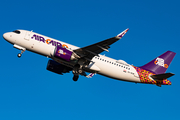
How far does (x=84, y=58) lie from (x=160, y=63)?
1310cm

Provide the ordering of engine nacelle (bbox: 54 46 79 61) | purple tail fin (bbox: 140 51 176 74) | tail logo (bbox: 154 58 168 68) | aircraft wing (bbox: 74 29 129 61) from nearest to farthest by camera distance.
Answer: aircraft wing (bbox: 74 29 129 61) → engine nacelle (bbox: 54 46 79 61) → purple tail fin (bbox: 140 51 176 74) → tail logo (bbox: 154 58 168 68)

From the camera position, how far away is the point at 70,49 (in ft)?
117

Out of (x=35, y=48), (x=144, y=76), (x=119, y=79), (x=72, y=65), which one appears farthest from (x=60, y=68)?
(x=144, y=76)

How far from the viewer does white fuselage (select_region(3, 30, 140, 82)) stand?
1363 inches

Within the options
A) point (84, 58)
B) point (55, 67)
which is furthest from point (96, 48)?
point (55, 67)

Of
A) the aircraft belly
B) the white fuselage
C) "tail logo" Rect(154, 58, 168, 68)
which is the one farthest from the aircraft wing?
"tail logo" Rect(154, 58, 168, 68)

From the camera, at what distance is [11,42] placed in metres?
35.4

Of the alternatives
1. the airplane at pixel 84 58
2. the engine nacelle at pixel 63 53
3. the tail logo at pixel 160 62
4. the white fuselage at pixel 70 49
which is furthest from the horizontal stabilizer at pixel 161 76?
the engine nacelle at pixel 63 53

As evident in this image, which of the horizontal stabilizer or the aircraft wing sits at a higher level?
the aircraft wing

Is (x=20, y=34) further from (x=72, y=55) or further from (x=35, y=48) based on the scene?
(x=72, y=55)

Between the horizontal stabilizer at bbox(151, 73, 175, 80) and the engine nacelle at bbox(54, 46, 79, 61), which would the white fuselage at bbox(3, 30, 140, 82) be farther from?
the horizontal stabilizer at bbox(151, 73, 175, 80)

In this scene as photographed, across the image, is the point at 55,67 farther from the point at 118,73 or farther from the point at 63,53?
the point at 118,73

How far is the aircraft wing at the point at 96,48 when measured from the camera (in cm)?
2967

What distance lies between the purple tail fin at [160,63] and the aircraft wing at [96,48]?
9.70 m
